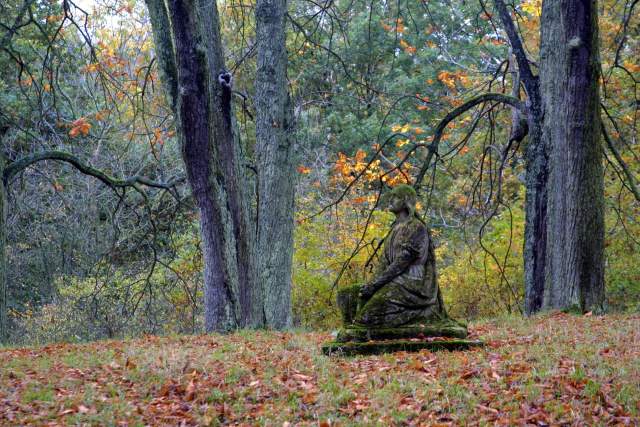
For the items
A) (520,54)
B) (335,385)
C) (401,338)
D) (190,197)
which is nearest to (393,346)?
(401,338)

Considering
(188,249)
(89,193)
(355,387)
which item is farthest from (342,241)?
(355,387)

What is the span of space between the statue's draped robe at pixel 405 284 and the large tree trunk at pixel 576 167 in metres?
3.13

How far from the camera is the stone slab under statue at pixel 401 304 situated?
1027cm

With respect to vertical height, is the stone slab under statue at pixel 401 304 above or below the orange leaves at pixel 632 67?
below

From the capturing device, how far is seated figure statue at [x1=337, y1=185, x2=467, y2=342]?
34.5 ft

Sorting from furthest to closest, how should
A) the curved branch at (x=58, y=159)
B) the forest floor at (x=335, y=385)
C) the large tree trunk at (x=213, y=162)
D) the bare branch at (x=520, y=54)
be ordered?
the bare branch at (x=520, y=54) → the curved branch at (x=58, y=159) → the large tree trunk at (x=213, y=162) → the forest floor at (x=335, y=385)

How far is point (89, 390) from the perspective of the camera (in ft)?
26.3

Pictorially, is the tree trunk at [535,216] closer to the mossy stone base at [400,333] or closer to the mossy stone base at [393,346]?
the mossy stone base at [400,333]

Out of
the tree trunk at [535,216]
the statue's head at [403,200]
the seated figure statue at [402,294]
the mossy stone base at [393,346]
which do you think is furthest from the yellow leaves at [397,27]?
the mossy stone base at [393,346]

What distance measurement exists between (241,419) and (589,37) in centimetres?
929

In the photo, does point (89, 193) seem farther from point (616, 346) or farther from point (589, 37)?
point (616, 346)

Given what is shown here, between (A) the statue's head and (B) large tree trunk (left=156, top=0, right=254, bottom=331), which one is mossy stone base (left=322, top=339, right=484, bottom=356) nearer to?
(A) the statue's head

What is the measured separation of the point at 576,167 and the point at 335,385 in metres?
6.91

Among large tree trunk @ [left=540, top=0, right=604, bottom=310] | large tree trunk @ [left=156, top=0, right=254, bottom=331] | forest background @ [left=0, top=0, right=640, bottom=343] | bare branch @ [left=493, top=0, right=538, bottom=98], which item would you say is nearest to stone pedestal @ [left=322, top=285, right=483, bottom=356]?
large tree trunk @ [left=540, top=0, right=604, bottom=310]
